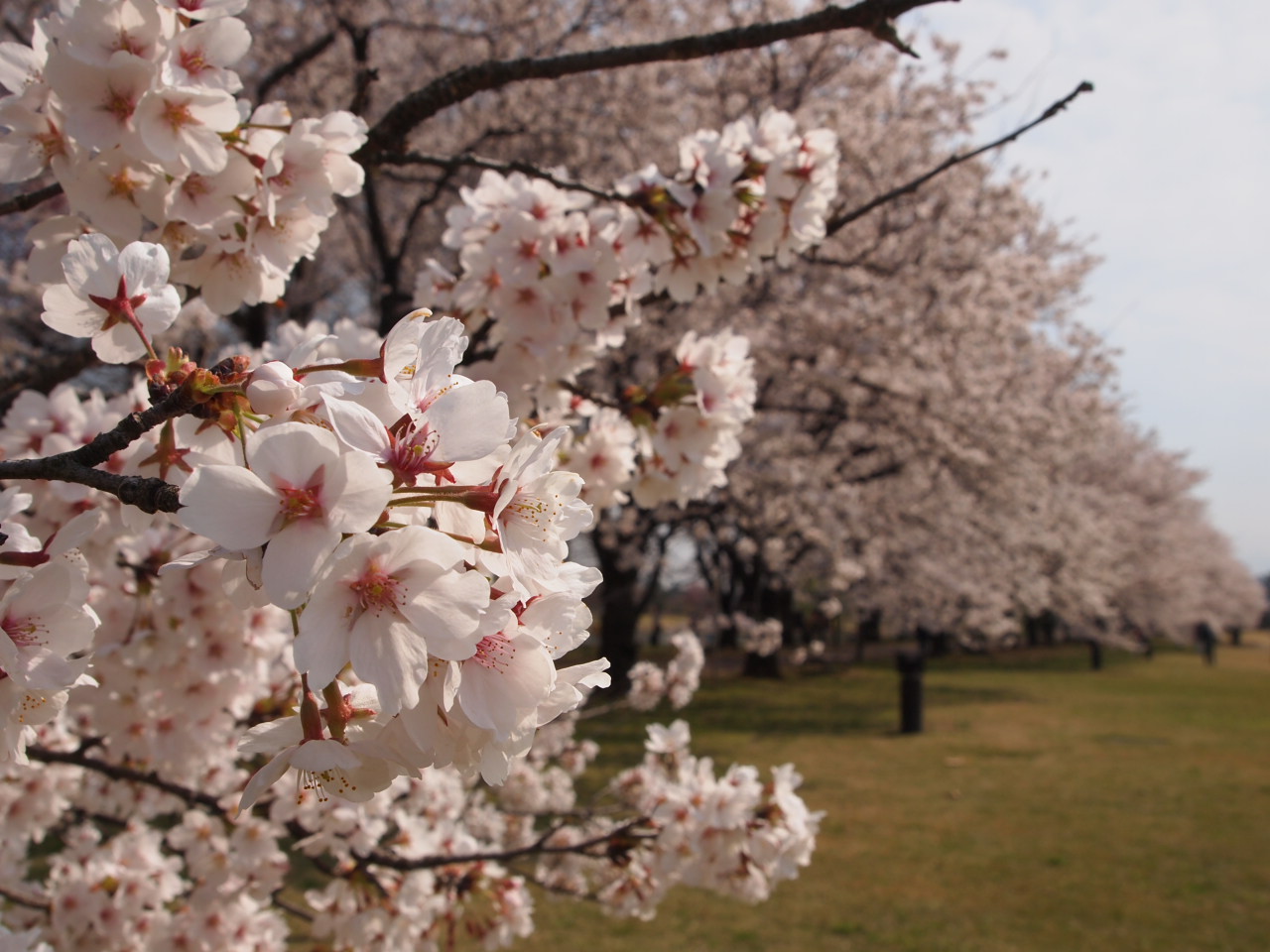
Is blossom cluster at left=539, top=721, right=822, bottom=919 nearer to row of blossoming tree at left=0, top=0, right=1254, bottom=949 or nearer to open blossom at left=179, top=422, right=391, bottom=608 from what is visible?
row of blossoming tree at left=0, top=0, right=1254, bottom=949

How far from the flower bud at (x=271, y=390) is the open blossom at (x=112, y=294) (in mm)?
392

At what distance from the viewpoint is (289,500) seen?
77cm


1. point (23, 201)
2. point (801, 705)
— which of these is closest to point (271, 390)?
point (23, 201)

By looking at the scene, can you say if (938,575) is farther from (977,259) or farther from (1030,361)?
(977,259)

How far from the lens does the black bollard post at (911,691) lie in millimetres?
12344

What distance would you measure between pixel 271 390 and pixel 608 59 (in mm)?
1334

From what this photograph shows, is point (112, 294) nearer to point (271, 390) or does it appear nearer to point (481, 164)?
point (271, 390)

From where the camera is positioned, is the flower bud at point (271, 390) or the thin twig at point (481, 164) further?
the thin twig at point (481, 164)

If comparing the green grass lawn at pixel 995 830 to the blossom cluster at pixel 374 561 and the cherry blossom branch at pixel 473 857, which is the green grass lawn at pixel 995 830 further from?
the blossom cluster at pixel 374 561

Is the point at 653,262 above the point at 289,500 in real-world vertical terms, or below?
above

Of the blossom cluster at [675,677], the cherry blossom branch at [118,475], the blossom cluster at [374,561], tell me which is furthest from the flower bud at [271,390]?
the blossom cluster at [675,677]

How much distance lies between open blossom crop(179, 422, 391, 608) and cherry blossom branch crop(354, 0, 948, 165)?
1.30 metres

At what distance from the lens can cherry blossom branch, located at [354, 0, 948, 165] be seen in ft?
5.48

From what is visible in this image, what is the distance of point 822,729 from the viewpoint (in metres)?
12.4
